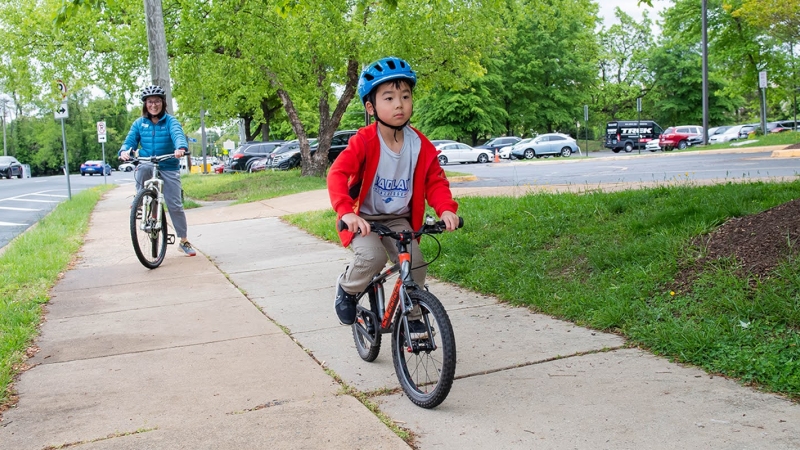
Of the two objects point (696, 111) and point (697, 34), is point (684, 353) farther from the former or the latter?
point (696, 111)

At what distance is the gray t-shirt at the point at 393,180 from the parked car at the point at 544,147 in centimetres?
3814

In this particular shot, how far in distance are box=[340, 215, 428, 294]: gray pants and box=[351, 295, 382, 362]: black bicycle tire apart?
0.22 m

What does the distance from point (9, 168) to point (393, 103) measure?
5648 cm

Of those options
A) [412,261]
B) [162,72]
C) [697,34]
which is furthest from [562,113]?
[412,261]

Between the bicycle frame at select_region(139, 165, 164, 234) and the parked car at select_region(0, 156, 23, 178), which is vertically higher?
the parked car at select_region(0, 156, 23, 178)

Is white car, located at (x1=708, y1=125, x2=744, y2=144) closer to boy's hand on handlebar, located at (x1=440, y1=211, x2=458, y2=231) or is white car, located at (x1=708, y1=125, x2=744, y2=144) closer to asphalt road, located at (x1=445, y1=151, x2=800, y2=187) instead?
asphalt road, located at (x1=445, y1=151, x2=800, y2=187)

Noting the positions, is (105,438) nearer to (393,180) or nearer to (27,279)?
(393,180)

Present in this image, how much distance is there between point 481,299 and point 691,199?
2426 millimetres

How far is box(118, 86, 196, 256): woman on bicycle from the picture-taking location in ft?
27.6

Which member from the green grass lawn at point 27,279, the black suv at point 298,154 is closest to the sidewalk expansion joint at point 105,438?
the green grass lawn at point 27,279

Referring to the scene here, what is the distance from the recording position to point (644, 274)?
523 centimetres

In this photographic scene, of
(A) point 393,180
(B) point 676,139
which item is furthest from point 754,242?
(B) point 676,139

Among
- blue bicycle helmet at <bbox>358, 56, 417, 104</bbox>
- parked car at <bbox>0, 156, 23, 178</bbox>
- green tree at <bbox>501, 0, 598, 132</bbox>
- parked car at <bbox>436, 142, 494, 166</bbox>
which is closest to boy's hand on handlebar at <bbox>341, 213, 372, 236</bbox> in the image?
blue bicycle helmet at <bbox>358, 56, 417, 104</bbox>

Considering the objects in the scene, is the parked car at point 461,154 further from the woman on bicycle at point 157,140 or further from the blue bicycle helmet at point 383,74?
the blue bicycle helmet at point 383,74
